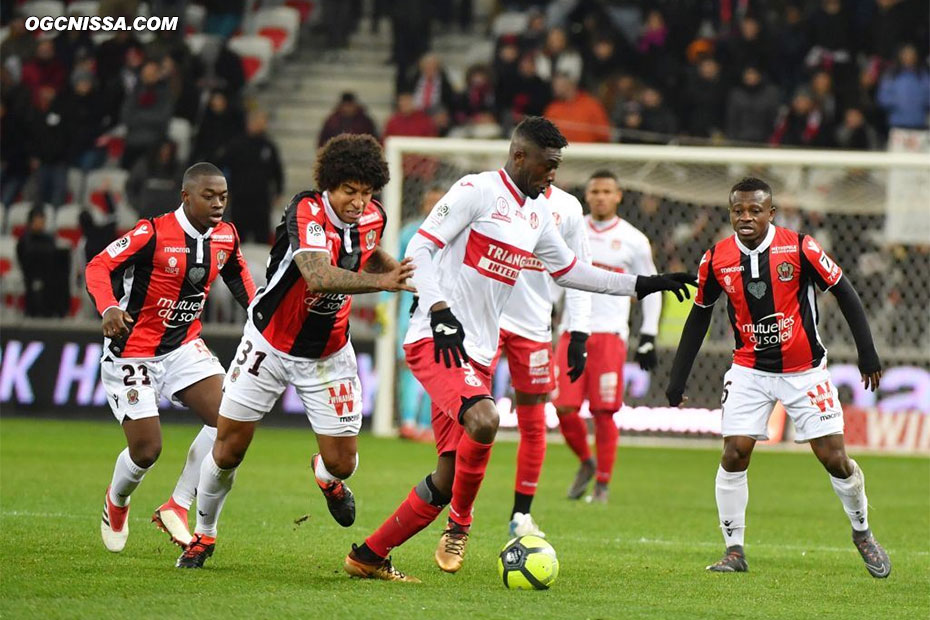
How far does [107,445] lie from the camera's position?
14.1 metres

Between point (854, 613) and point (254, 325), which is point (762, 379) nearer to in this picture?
point (854, 613)

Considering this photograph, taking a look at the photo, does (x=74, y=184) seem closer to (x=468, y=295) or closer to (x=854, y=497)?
(x=468, y=295)

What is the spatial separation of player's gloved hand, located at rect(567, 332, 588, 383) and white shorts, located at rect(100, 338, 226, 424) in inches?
93.3

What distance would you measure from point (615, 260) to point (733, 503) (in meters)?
3.55

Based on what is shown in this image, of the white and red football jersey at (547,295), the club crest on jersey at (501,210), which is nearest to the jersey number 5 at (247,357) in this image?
the club crest on jersey at (501,210)

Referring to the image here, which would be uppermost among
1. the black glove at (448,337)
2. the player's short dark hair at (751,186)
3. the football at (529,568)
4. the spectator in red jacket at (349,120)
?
the spectator in red jacket at (349,120)

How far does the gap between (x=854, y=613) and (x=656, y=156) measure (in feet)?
32.8

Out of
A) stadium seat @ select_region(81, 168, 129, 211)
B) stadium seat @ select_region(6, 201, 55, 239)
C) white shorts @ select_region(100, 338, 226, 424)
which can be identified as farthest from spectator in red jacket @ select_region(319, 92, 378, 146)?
white shorts @ select_region(100, 338, 226, 424)

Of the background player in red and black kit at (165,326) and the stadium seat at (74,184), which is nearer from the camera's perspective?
the background player in red and black kit at (165,326)

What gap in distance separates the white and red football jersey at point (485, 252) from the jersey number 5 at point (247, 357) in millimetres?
713

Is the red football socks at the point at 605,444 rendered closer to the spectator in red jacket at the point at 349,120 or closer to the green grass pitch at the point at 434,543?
the green grass pitch at the point at 434,543

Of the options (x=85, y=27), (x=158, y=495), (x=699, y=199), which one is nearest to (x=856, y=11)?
(x=699, y=199)

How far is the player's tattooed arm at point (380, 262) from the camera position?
718 cm

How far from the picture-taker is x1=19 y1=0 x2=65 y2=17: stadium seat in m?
22.0
